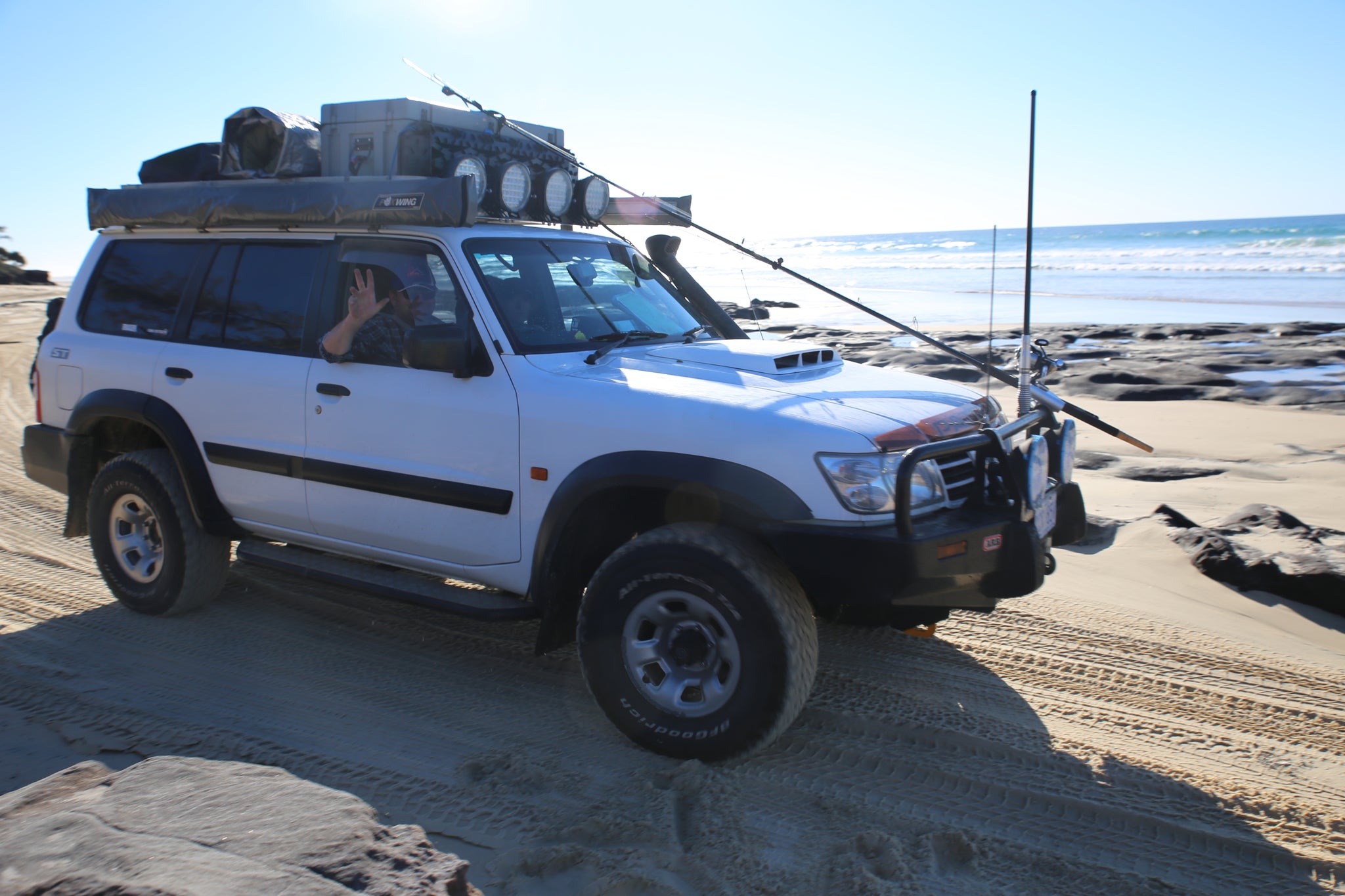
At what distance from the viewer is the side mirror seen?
12.2ft

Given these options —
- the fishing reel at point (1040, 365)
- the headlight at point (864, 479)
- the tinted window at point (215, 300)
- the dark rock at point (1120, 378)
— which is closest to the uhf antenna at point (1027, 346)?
the fishing reel at point (1040, 365)

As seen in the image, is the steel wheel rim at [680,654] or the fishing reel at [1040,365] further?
the fishing reel at [1040,365]

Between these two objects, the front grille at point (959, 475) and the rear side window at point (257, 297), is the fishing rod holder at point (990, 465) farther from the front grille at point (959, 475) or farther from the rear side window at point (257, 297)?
the rear side window at point (257, 297)

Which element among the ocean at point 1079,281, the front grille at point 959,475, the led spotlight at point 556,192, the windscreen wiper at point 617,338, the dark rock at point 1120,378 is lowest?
the front grille at point 959,475

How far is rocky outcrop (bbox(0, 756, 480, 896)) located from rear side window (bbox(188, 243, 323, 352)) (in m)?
2.18

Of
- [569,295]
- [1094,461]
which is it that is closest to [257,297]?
[569,295]

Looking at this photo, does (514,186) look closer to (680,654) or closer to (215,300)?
(215,300)

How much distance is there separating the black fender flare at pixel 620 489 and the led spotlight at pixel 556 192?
5.53 ft

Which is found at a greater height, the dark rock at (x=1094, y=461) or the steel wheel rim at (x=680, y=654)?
the dark rock at (x=1094, y=461)

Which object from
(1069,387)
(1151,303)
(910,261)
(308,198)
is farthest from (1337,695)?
(910,261)

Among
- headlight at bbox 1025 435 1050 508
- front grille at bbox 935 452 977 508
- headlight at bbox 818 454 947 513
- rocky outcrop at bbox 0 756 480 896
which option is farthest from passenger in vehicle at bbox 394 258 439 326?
headlight at bbox 1025 435 1050 508

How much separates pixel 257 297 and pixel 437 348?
4.62 feet

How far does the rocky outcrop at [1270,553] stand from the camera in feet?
16.0

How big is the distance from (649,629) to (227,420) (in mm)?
2363
